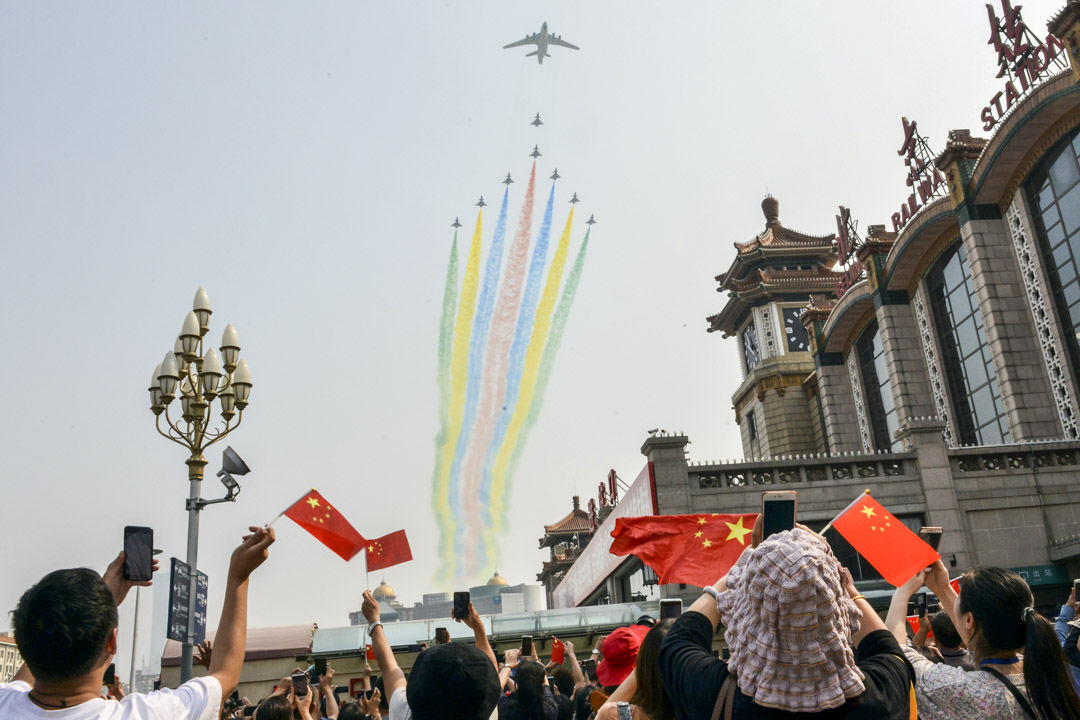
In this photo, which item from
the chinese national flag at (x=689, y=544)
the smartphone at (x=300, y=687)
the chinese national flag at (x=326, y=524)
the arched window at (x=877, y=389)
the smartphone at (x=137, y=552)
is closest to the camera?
the smartphone at (x=137, y=552)

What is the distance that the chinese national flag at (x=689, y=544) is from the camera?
1040 centimetres

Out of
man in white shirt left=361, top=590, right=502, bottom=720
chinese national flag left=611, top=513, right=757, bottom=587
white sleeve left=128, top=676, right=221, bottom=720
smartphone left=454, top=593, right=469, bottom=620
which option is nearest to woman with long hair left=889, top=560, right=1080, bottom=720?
man in white shirt left=361, top=590, right=502, bottom=720

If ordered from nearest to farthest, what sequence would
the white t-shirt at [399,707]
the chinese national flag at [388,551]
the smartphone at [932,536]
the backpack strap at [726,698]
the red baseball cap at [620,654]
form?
the backpack strap at [726,698] < the white t-shirt at [399,707] < the red baseball cap at [620,654] < the smartphone at [932,536] < the chinese national flag at [388,551]

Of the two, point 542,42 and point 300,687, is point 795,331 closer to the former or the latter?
point 542,42

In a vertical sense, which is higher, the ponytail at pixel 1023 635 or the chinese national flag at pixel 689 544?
the chinese national flag at pixel 689 544

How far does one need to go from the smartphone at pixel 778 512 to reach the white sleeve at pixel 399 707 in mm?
2090

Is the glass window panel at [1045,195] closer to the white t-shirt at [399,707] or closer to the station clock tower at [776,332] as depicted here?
the station clock tower at [776,332]

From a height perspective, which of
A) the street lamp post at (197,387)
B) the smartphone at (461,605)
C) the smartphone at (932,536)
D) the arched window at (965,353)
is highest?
the arched window at (965,353)

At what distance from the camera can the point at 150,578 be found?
10.9 feet

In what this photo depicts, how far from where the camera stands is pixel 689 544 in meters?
10.9

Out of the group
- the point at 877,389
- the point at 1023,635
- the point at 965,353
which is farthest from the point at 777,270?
the point at 1023,635

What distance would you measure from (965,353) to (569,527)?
4004 cm

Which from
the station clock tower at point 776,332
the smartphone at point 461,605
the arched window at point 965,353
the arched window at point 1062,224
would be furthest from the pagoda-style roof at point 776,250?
the smartphone at point 461,605

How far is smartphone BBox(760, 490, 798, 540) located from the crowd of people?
162 millimetres
